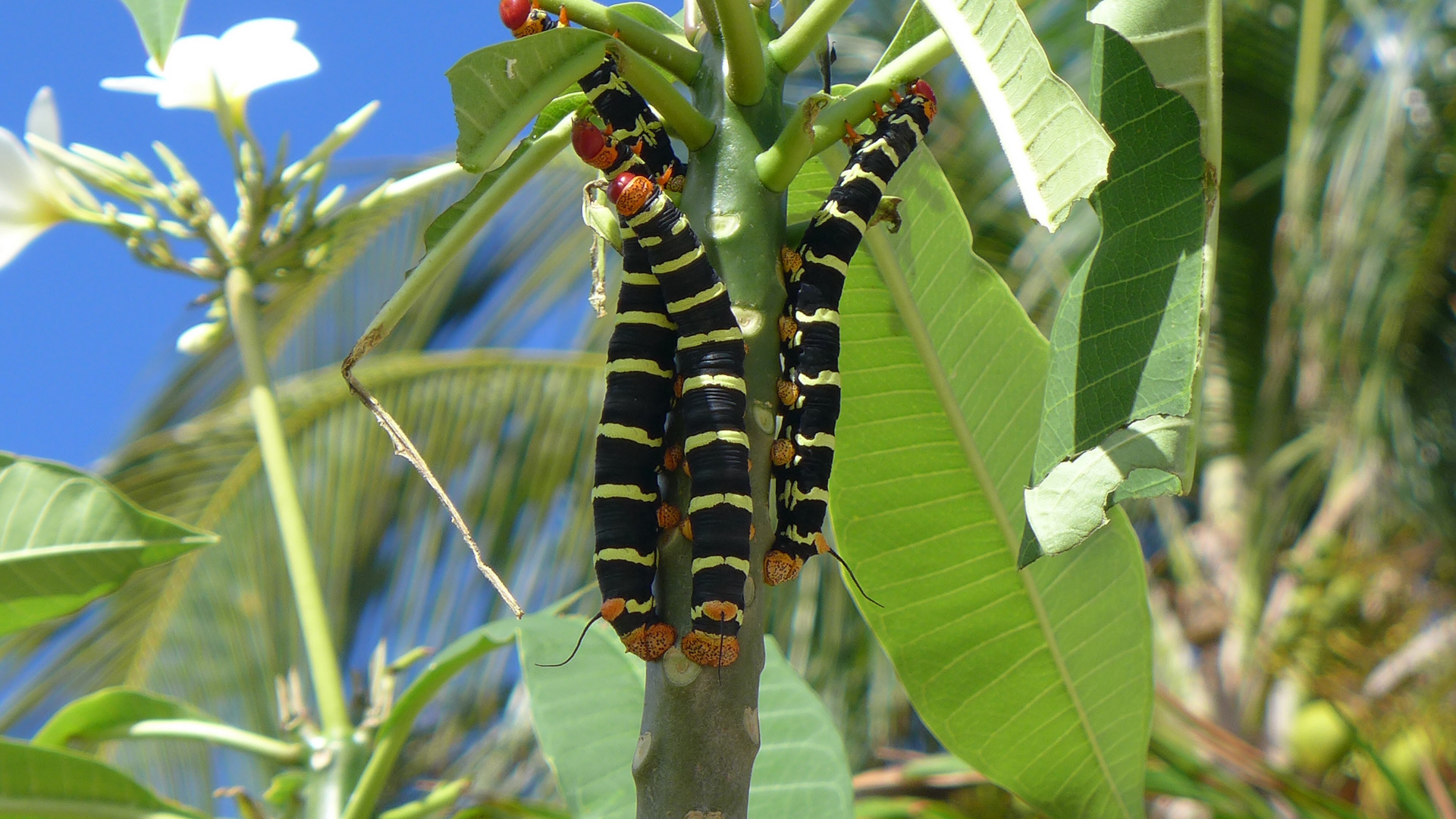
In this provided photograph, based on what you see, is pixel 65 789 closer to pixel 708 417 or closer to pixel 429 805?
pixel 429 805

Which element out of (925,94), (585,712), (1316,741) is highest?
(925,94)

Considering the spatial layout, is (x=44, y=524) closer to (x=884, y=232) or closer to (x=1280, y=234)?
(x=884, y=232)

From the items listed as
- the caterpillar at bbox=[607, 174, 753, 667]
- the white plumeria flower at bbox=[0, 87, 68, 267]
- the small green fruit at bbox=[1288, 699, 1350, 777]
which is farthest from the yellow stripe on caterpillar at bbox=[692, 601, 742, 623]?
the small green fruit at bbox=[1288, 699, 1350, 777]

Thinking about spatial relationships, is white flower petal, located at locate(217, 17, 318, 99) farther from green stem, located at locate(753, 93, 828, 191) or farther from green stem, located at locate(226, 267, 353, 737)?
green stem, located at locate(753, 93, 828, 191)

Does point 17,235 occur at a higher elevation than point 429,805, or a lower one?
higher

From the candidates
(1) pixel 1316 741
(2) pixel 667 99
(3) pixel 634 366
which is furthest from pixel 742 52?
(1) pixel 1316 741

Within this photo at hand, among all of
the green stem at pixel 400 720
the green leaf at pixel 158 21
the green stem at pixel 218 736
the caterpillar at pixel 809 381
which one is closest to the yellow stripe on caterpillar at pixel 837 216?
the caterpillar at pixel 809 381
